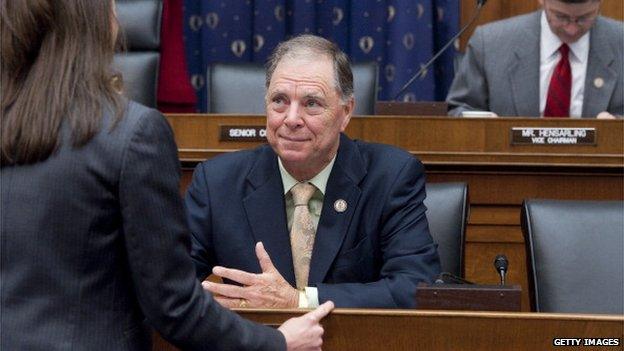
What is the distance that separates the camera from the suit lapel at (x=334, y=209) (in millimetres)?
2373

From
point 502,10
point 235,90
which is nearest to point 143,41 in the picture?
point 235,90

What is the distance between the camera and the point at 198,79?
508cm

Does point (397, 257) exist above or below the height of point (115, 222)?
below

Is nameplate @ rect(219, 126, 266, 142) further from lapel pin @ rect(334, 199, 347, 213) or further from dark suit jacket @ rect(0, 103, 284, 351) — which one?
dark suit jacket @ rect(0, 103, 284, 351)

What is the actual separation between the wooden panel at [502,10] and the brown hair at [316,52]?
101 inches

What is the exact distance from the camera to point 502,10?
5.04 m

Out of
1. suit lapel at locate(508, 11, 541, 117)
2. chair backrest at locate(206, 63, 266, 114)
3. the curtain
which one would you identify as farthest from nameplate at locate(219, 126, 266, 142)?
the curtain

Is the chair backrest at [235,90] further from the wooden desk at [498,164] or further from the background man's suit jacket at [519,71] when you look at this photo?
the background man's suit jacket at [519,71]

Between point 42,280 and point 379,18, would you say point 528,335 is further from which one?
point 379,18

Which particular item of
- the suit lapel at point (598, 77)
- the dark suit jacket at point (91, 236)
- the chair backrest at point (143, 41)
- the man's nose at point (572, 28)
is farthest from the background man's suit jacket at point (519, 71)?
the dark suit jacket at point (91, 236)

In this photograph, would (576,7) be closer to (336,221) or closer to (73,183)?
(336,221)

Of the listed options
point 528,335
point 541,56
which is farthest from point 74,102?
point 541,56

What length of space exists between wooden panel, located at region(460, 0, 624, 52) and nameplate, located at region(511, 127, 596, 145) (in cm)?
178

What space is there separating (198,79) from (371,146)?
8.55 feet
